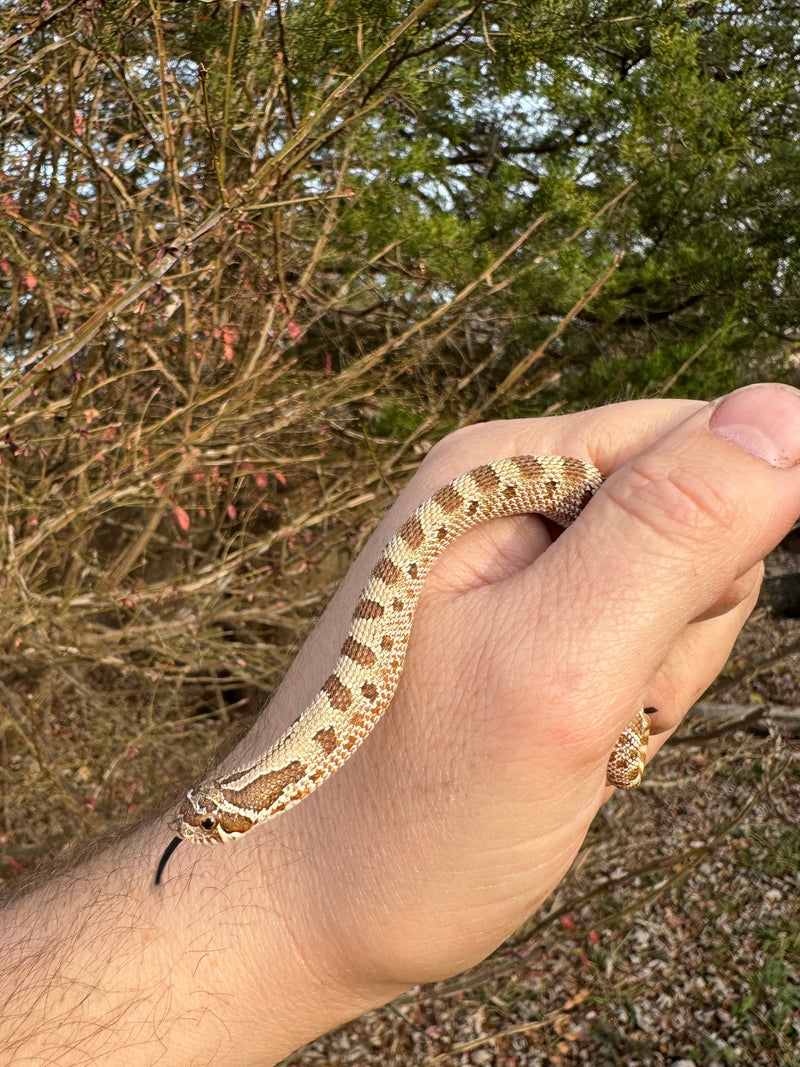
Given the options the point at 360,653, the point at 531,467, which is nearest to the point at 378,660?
the point at 360,653

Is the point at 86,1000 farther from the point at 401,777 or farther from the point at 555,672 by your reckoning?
the point at 555,672

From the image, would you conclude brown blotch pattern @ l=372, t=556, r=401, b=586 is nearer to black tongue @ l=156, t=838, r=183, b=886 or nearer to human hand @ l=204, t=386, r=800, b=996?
human hand @ l=204, t=386, r=800, b=996

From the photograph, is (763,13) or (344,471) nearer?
(763,13)

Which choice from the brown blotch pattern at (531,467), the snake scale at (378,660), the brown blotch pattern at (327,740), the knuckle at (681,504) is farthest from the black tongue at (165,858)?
the knuckle at (681,504)

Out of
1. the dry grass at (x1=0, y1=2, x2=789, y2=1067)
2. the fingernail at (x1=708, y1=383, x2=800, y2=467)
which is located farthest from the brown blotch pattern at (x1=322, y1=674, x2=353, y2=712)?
the dry grass at (x1=0, y1=2, x2=789, y2=1067)

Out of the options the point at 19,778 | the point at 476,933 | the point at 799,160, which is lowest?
the point at 476,933

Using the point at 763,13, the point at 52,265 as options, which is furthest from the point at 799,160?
the point at 52,265

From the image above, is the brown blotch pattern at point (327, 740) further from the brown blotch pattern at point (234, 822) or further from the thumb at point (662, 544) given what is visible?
the thumb at point (662, 544)
